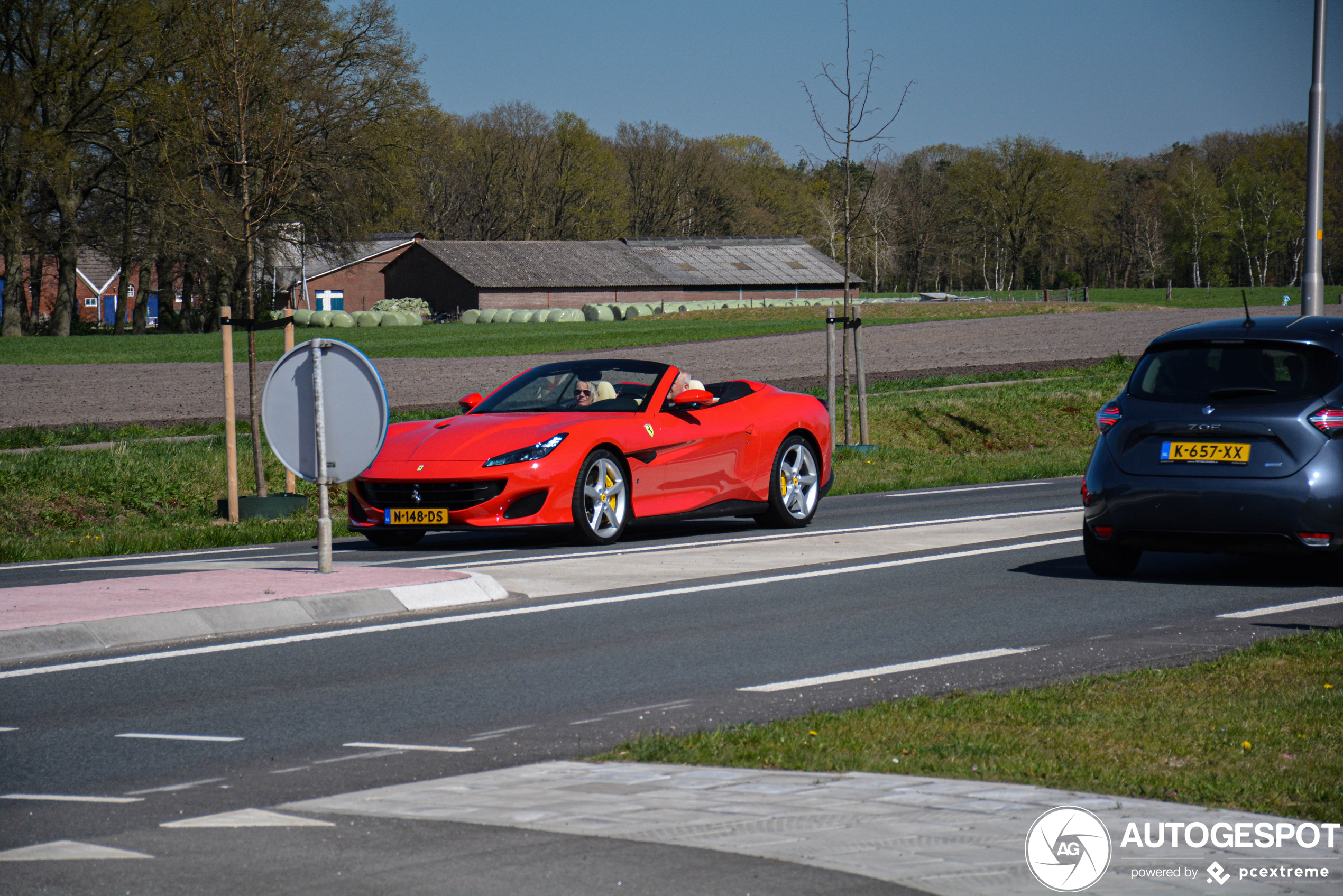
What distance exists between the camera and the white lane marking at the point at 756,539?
11250mm

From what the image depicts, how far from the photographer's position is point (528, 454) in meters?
11.8

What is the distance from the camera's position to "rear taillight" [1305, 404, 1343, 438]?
9344 millimetres

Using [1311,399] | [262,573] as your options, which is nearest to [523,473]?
[262,573]

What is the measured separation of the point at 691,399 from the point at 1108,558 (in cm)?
399

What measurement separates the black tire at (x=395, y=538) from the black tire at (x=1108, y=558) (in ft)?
17.4

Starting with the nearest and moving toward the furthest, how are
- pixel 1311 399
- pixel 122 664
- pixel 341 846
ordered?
pixel 341 846 → pixel 122 664 → pixel 1311 399

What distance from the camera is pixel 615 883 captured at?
A: 379 centimetres

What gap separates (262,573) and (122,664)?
7.77 feet

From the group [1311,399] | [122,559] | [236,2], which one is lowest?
[122,559]

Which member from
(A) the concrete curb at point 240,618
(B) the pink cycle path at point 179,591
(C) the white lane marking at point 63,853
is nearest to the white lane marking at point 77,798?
(C) the white lane marking at point 63,853

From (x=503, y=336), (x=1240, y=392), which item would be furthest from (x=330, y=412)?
(x=503, y=336)

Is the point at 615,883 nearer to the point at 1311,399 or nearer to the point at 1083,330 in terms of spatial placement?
the point at 1311,399

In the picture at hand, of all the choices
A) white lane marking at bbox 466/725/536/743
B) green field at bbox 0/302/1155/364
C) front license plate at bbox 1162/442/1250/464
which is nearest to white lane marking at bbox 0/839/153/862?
white lane marking at bbox 466/725/536/743

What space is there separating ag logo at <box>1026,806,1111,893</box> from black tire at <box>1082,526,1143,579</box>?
6157 millimetres
